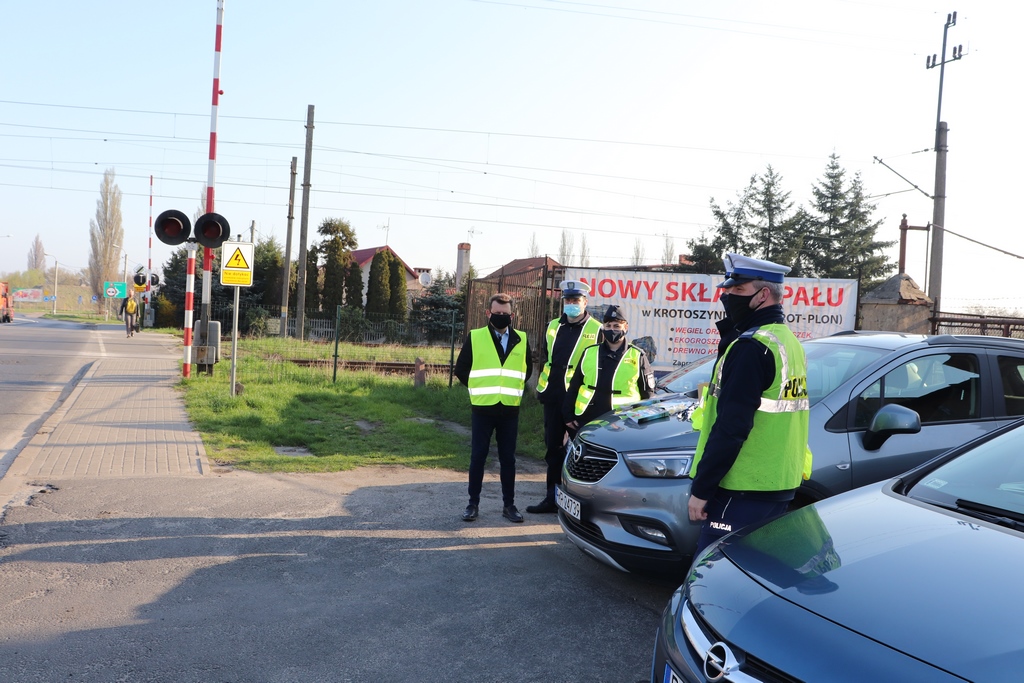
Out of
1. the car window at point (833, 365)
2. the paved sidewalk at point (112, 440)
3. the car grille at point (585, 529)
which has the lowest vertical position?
the paved sidewalk at point (112, 440)

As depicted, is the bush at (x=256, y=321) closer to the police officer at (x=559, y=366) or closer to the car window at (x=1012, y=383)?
the police officer at (x=559, y=366)

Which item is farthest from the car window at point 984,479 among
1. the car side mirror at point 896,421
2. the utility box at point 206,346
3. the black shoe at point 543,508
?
the utility box at point 206,346

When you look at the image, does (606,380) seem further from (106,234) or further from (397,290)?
(106,234)

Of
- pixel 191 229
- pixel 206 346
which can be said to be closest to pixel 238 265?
pixel 191 229

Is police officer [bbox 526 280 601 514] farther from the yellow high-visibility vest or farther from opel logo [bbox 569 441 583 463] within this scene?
opel logo [bbox 569 441 583 463]

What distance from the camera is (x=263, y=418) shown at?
10.4m

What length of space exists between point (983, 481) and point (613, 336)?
339 cm

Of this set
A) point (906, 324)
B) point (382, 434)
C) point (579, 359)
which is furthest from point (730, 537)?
point (906, 324)

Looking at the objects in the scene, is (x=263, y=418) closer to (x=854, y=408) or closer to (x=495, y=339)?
(x=495, y=339)

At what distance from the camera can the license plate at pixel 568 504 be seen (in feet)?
15.5

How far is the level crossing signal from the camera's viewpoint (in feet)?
41.3

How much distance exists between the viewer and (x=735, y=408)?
3.20m

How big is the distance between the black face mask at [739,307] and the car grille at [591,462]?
146 cm

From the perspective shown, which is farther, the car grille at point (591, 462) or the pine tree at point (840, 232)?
the pine tree at point (840, 232)
